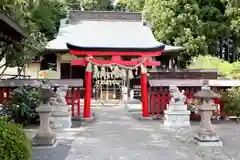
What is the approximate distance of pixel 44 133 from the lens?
7.02 metres

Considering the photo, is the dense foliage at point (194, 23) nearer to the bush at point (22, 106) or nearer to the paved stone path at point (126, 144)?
the paved stone path at point (126, 144)

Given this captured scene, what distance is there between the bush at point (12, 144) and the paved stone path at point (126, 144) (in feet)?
5.89

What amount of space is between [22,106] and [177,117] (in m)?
4.87

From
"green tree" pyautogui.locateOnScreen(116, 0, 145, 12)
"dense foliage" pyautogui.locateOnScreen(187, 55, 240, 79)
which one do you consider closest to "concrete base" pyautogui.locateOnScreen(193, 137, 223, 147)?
"dense foliage" pyautogui.locateOnScreen(187, 55, 240, 79)

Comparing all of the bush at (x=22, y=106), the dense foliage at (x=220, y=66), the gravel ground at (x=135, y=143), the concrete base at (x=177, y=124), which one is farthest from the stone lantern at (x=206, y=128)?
the dense foliage at (x=220, y=66)

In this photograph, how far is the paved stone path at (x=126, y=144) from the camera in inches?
241

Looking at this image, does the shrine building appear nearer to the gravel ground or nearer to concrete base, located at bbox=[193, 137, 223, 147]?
the gravel ground

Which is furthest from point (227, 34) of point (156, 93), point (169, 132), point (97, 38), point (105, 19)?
point (169, 132)

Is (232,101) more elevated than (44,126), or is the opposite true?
(232,101)

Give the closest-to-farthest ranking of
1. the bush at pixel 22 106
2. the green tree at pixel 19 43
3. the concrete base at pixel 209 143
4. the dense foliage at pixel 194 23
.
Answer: the concrete base at pixel 209 143 < the green tree at pixel 19 43 < the bush at pixel 22 106 < the dense foliage at pixel 194 23

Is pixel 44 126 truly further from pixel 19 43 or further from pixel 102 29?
pixel 102 29

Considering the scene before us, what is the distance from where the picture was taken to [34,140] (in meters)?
6.96

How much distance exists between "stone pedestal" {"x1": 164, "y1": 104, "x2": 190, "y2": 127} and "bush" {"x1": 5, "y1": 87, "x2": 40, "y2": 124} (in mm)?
4164

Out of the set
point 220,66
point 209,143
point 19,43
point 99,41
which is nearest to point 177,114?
point 209,143
